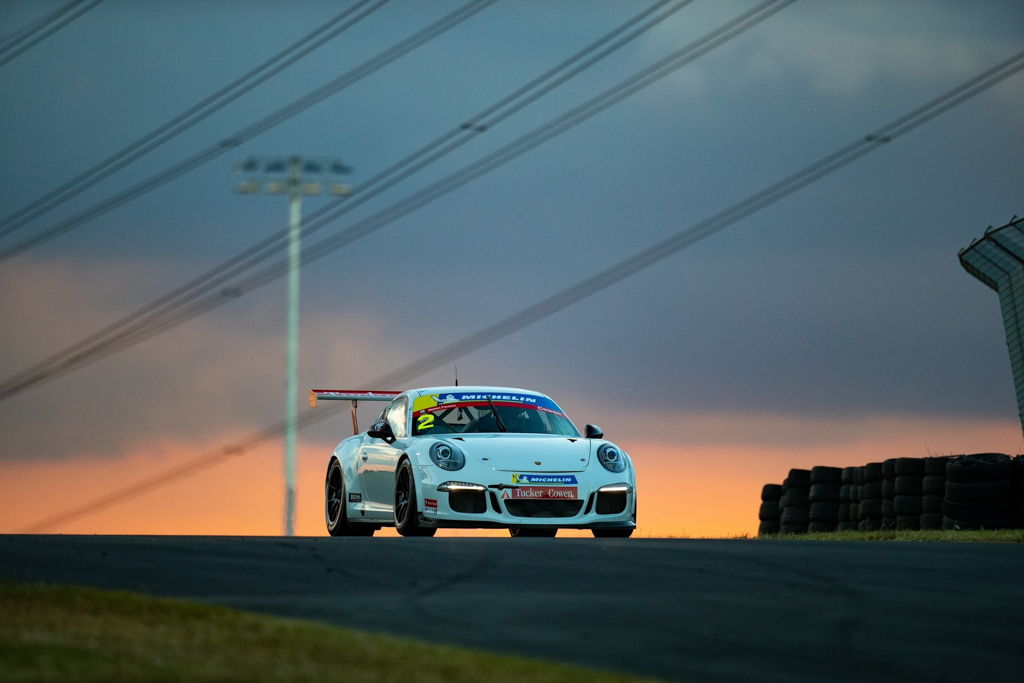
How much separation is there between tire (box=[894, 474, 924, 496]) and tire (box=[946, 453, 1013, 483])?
2.69ft

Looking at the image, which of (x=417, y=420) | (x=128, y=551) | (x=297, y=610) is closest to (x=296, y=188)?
(x=417, y=420)

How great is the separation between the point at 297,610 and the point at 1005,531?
1221 cm

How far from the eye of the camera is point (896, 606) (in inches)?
336

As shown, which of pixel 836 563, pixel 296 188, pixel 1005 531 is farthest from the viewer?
pixel 296 188

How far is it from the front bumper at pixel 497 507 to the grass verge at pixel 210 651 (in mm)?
7442

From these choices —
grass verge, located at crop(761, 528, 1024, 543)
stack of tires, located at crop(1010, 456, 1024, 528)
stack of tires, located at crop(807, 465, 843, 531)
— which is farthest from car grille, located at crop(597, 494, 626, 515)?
stack of tires, located at crop(807, 465, 843, 531)

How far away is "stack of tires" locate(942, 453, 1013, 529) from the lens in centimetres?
2003

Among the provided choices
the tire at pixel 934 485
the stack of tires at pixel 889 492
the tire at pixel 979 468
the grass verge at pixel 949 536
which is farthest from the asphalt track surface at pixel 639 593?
the stack of tires at pixel 889 492

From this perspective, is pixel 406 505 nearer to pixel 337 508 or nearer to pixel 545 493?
pixel 545 493

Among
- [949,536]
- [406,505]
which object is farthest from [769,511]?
[406,505]

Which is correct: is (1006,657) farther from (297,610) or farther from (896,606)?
(297,610)

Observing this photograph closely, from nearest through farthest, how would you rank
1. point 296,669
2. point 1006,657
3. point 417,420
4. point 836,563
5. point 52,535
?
point 296,669 → point 1006,657 → point 836,563 → point 52,535 → point 417,420

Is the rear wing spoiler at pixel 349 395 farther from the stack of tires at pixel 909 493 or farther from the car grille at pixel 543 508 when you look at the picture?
the stack of tires at pixel 909 493

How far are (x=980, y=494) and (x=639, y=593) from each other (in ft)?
39.7
